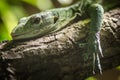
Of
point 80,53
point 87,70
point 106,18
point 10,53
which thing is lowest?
point 87,70

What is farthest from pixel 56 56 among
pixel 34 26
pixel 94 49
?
pixel 34 26

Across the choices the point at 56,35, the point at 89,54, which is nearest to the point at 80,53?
the point at 89,54

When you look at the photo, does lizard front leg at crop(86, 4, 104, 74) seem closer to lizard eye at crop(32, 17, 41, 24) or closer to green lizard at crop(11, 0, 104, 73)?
green lizard at crop(11, 0, 104, 73)

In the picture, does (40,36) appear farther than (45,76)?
Yes

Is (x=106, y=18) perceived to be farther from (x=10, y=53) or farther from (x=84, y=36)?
(x=10, y=53)

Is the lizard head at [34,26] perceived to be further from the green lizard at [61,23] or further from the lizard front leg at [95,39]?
the lizard front leg at [95,39]

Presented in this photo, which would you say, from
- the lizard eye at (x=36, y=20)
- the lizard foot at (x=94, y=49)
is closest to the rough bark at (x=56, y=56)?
the lizard foot at (x=94, y=49)

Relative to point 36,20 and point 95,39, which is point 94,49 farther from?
point 36,20
